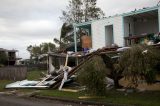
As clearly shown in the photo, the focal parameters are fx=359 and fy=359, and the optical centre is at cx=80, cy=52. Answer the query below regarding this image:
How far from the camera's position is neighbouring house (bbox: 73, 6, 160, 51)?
2982cm

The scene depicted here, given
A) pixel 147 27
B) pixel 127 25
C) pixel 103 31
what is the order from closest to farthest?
pixel 127 25
pixel 147 27
pixel 103 31

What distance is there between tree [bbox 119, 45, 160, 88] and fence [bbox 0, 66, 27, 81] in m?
17.4

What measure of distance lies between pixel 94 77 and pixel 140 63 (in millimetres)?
2566

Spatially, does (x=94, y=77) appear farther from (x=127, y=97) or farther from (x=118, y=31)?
(x=118, y=31)

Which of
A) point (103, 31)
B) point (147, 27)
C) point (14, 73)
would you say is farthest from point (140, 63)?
point (14, 73)

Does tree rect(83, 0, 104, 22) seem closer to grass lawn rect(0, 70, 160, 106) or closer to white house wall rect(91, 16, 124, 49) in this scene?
white house wall rect(91, 16, 124, 49)

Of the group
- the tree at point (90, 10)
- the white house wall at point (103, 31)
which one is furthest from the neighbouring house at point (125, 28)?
the tree at point (90, 10)

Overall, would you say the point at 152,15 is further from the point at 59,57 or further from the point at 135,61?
the point at 135,61

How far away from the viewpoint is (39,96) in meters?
21.1

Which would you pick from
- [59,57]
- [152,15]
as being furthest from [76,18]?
[152,15]

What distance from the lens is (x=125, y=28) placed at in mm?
31078

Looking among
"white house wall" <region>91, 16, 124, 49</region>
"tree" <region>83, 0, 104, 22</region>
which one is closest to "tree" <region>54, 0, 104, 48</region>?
"tree" <region>83, 0, 104, 22</region>

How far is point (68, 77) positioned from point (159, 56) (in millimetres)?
8029

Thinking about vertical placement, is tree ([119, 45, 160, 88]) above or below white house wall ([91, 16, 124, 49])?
below
